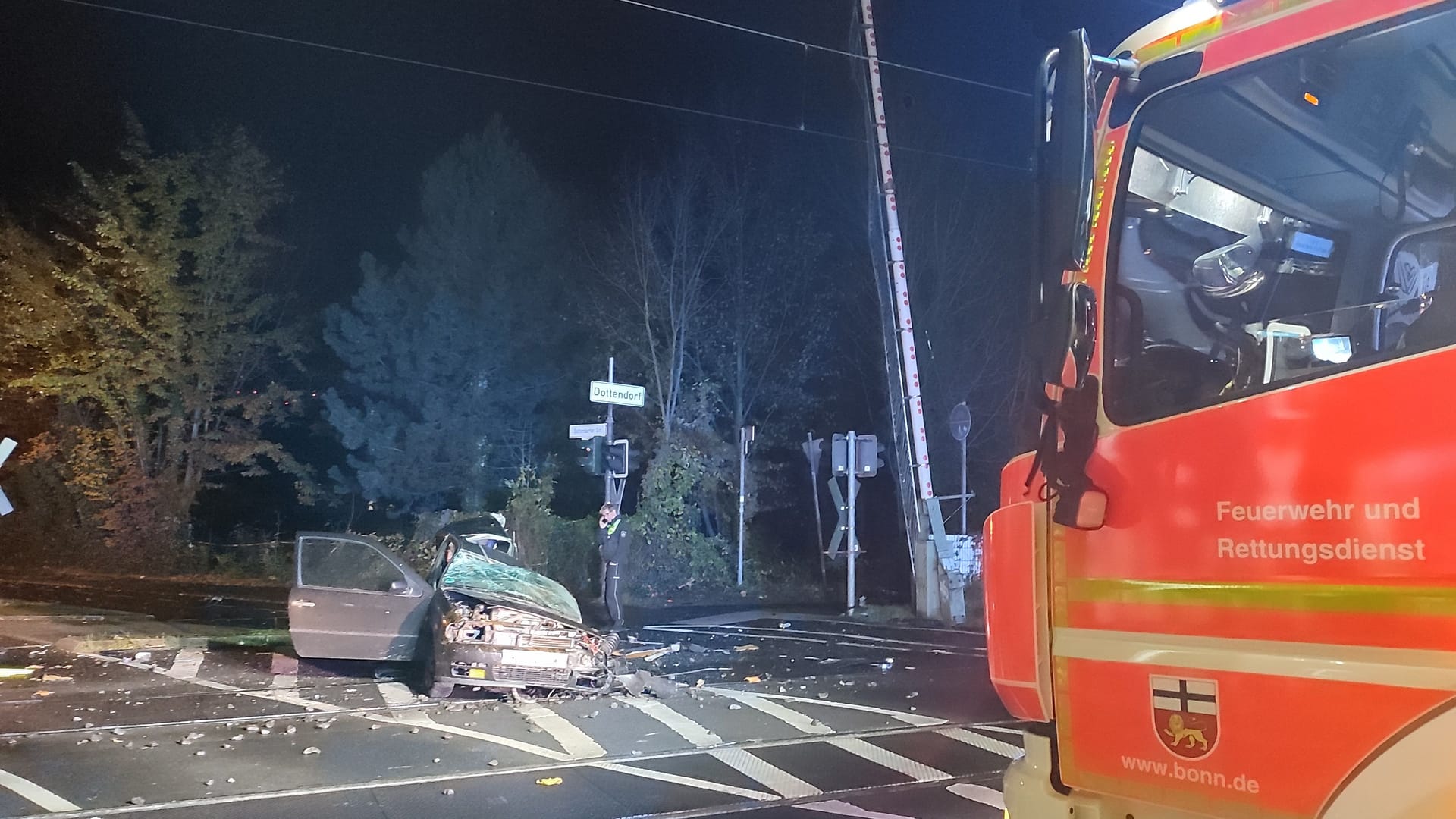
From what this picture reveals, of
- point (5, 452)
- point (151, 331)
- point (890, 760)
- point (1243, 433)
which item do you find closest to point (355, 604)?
point (890, 760)

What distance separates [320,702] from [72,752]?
224 cm

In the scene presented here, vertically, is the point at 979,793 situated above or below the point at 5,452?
below

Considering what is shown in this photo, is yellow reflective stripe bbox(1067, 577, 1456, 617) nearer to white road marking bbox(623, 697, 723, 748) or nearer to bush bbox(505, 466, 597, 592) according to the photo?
white road marking bbox(623, 697, 723, 748)

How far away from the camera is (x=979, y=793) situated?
263 inches

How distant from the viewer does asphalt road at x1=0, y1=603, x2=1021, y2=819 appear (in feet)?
21.3

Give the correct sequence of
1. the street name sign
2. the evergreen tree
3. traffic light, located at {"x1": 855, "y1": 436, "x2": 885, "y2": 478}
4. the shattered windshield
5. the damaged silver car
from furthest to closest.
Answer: the evergreen tree < traffic light, located at {"x1": 855, "y1": 436, "x2": 885, "y2": 478} < the street name sign < the shattered windshield < the damaged silver car

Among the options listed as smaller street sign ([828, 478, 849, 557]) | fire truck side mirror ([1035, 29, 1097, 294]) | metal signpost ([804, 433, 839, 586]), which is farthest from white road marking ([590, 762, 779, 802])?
metal signpost ([804, 433, 839, 586])

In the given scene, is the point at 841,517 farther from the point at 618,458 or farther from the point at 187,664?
the point at 187,664

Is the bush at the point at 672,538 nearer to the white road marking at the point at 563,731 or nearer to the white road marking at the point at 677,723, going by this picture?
the white road marking at the point at 677,723

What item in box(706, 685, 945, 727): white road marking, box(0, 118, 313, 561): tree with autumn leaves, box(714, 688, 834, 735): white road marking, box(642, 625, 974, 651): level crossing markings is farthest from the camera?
box(0, 118, 313, 561): tree with autumn leaves

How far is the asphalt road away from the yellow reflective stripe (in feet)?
11.9

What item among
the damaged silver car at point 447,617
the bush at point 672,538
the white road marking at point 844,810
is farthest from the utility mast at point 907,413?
the white road marking at point 844,810

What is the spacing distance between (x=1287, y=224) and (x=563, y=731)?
700cm

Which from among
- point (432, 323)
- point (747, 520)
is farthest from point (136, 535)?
point (747, 520)
